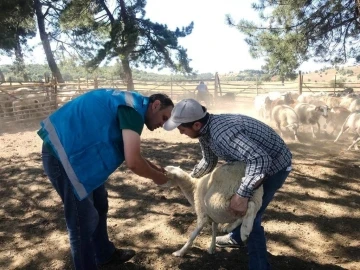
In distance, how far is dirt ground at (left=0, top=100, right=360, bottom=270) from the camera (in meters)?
3.01

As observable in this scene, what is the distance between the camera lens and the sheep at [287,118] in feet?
28.4


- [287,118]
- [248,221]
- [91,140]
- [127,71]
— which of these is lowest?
[248,221]

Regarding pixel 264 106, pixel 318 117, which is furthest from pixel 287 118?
pixel 264 106

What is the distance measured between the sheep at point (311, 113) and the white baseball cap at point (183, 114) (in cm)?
769

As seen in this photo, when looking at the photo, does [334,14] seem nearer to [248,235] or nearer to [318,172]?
[318,172]

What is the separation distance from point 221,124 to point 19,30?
22.6 metres

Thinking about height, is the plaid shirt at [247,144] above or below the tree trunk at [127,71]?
below

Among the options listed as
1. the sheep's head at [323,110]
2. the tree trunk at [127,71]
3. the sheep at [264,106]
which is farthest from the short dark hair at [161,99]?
the tree trunk at [127,71]

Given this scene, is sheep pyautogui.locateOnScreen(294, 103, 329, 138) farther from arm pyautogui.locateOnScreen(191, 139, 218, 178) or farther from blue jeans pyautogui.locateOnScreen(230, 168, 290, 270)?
blue jeans pyautogui.locateOnScreen(230, 168, 290, 270)

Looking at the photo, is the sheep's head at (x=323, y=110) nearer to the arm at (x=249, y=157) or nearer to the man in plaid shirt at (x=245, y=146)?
the man in plaid shirt at (x=245, y=146)

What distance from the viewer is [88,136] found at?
205 cm

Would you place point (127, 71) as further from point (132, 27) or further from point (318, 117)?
point (318, 117)

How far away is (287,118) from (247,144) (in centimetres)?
731

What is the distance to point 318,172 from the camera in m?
5.50
